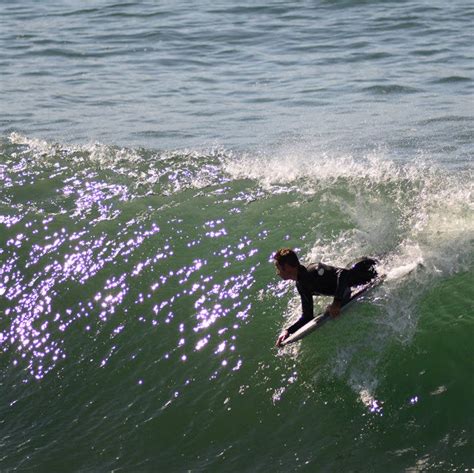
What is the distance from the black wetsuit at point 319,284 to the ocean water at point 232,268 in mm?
379

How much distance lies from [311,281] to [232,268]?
86.9 inches

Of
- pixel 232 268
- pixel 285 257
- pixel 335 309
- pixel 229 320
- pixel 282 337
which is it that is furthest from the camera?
pixel 232 268

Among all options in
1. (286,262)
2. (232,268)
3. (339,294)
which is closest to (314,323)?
(339,294)

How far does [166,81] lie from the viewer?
61.1 ft

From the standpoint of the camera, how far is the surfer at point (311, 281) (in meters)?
7.74

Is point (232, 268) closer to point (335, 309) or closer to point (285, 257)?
point (335, 309)

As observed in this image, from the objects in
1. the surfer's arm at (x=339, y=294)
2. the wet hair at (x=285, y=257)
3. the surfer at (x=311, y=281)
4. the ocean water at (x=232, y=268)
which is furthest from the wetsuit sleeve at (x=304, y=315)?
the wet hair at (x=285, y=257)

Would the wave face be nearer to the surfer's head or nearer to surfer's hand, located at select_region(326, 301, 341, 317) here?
surfer's hand, located at select_region(326, 301, 341, 317)

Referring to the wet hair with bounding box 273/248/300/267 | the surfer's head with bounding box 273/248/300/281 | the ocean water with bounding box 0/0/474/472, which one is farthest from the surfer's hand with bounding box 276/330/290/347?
the wet hair with bounding box 273/248/300/267

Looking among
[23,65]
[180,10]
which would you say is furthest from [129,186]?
[180,10]

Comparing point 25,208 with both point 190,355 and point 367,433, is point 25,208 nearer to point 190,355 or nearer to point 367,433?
point 190,355

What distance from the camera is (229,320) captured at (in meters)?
9.16

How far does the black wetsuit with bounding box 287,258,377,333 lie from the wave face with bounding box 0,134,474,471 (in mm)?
397

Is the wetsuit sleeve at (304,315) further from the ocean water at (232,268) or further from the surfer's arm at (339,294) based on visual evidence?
the ocean water at (232,268)
